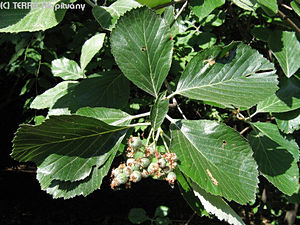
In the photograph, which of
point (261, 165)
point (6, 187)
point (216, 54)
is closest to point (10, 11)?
point (216, 54)

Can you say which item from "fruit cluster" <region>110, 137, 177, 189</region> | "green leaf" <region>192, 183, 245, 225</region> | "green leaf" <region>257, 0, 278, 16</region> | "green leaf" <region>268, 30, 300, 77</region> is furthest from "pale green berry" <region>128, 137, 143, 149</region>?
"green leaf" <region>268, 30, 300, 77</region>

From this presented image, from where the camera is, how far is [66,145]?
0.78 metres

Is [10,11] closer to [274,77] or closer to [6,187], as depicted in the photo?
[274,77]

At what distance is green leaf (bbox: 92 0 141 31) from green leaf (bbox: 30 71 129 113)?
239 mm

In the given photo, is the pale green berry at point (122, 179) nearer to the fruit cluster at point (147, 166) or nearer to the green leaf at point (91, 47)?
the fruit cluster at point (147, 166)

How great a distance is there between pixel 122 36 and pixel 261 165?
0.71 m

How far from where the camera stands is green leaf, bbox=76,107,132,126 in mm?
873

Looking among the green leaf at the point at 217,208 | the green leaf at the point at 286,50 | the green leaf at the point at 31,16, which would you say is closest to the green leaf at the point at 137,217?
the green leaf at the point at 286,50

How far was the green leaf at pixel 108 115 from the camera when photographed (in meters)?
0.87

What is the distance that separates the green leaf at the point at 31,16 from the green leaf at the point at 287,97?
0.88 meters

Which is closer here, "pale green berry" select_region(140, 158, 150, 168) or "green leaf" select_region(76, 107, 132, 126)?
"pale green berry" select_region(140, 158, 150, 168)

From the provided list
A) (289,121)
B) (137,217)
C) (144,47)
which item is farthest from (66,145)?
(137,217)

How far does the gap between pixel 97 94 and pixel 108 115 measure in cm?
17

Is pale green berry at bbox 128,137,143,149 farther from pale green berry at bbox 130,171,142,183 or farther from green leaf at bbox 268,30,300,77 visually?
A: green leaf at bbox 268,30,300,77
